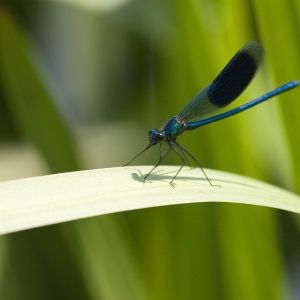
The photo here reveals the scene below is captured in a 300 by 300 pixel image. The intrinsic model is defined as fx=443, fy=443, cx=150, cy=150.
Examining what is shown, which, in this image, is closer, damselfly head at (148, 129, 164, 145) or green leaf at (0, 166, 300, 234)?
green leaf at (0, 166, 300, 234)

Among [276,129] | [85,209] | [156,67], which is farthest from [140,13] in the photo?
[85,209]

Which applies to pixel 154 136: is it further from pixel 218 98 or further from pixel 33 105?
pixel 33 105

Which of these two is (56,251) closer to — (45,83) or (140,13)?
(45,83)

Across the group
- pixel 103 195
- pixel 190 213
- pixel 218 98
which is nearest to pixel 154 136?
pixel 218 98

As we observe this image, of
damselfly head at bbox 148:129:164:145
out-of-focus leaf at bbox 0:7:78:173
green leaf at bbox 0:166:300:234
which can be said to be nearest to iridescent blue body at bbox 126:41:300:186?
damselfly head at bbox 148:129:164:145

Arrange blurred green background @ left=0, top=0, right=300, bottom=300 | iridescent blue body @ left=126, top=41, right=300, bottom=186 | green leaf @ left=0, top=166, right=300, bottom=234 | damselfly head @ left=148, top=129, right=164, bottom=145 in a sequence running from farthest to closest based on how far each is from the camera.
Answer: damselfly head @ left=148, top=129, right=164, bottom=145 → iridescent blue body @ left=126, top=41, right=300, bottom=186 → blurred green background @ left=0, top=0, right=300, bottom=300 → green leaf @ left=0, top=166, right=300, bottom=234

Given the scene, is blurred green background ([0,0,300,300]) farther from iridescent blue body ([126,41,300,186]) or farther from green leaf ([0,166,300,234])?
green leaf ([0,166,300,234])

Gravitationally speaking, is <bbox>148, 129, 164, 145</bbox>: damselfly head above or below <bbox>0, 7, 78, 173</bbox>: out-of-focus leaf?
below

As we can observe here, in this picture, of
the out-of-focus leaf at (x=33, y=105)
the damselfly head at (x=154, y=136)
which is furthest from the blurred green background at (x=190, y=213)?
the damselfly head at (x=154, y=136)

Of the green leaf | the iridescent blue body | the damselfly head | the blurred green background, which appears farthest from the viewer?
the damselfly head
